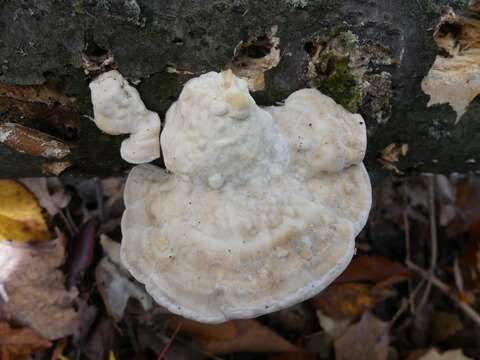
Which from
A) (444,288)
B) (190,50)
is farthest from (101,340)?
(444,288)

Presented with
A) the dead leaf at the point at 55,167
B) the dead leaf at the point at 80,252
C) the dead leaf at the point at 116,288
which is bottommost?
the dead leaf at the point at 116,288

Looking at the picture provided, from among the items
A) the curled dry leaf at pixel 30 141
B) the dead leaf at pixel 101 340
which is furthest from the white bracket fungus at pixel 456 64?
the dead leaf at pixel 101 340

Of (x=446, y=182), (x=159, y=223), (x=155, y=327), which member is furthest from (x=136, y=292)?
(x=446, y=182)

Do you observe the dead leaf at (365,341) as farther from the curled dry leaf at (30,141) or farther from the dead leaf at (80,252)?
the curled dry leaf at (30,141)

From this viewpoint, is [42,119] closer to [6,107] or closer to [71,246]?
[6,107]

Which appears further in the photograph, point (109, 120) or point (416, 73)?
point (416, 73)

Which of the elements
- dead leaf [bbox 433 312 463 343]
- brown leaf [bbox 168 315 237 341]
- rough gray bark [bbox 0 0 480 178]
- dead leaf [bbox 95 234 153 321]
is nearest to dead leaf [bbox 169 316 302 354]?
brown leaf [bbox 168 315 237 341]

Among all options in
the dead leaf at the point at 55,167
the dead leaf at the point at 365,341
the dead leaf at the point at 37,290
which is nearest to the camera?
the dead leaf at the point at 55,167
